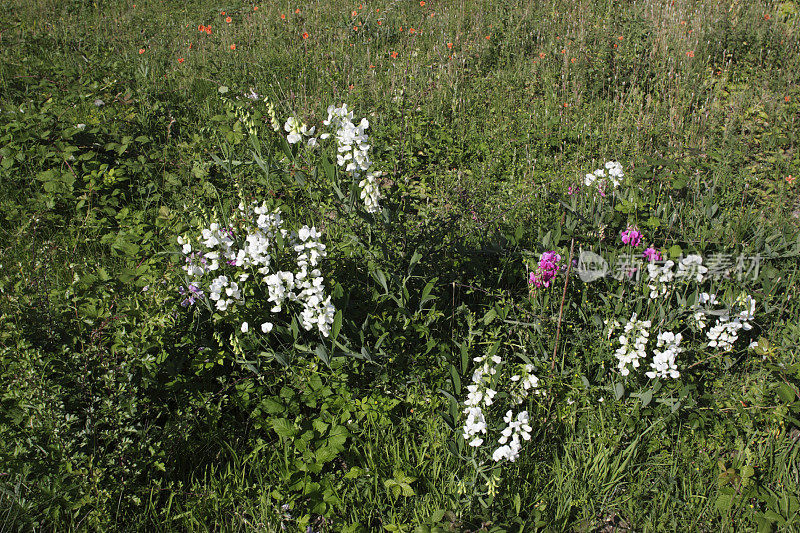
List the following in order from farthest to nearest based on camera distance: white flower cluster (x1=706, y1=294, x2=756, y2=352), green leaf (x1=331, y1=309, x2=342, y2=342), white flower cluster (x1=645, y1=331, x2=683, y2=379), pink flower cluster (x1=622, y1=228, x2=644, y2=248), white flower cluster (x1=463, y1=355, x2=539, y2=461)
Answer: pink flower cluster (x1=622, y1=228, x2=644, y2=248) < white flower cluster (x1=706, y1=294, x2=756, y2=352) < white flower cluster (x1=645, y1=331, x2=683, y2=379) < green leaf (x1=331, y1=309, x2=342, y2=342) < white flower cluster (x1=463, y1=355, x2=539, y2=461)

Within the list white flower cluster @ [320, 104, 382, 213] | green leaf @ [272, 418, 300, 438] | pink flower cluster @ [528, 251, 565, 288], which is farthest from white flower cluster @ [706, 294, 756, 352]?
green leaf @ [272, 418, 300, 438]

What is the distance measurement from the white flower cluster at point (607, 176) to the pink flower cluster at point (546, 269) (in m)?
0.67

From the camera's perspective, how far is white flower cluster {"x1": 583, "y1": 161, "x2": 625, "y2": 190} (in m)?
2.80

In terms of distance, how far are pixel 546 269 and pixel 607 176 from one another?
91 cm

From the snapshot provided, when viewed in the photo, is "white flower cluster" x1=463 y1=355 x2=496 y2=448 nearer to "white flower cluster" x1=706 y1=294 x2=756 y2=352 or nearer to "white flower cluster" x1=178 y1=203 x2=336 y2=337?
"white flower cluster" x1=178 y1=203 x2=336 y2=337

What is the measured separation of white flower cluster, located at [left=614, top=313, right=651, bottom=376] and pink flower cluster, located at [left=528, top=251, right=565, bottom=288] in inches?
17.5

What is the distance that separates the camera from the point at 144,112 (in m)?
4.07

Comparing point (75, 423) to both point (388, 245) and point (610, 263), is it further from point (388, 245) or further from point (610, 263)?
point (610, 263)

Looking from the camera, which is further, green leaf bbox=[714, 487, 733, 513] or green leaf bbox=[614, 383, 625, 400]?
green leaf bbox=[614, 383, 625, 400]

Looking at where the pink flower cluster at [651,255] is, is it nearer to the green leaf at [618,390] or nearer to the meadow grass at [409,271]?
the meadow grass at [409,271]

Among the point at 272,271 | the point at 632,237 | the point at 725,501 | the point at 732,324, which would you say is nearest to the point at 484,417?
the point at 725,501

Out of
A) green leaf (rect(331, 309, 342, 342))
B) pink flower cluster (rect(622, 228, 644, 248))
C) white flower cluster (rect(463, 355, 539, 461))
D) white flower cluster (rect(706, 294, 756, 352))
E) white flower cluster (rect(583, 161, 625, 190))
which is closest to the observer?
white flower cluster (rect(463, 355, 539, 461))

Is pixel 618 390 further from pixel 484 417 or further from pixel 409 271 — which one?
pixel 409 271

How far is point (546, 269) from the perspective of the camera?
2.46 meters
